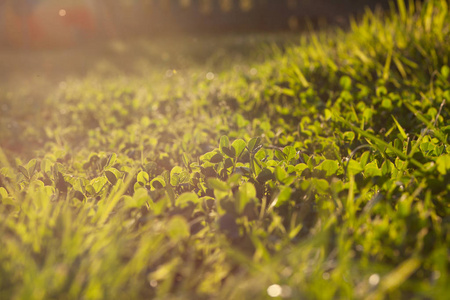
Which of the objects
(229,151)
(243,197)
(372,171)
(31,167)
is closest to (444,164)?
(372,171)

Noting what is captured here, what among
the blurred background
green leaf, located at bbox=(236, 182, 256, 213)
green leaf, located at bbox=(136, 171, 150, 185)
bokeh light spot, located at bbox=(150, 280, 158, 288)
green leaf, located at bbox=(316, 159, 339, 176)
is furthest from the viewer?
the blurred background

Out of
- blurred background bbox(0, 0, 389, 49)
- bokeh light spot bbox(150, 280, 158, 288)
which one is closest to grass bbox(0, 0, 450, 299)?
bokeh light spot bbox(150, 280, 158, 288)

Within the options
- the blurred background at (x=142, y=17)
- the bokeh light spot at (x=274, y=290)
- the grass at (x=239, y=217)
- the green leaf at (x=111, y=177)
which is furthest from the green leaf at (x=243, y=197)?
the blurred background at (x=142, y=17)

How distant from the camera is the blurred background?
12.2 meters

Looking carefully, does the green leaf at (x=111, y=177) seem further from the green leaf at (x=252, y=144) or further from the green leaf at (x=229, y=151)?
the green leaf at (x=252, y=144)

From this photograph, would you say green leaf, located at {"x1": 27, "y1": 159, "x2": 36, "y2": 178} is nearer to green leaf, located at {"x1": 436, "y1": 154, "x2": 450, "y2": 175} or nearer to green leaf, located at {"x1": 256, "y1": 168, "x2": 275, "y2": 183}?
green leaf, located at {"x1": 256, "y1": 168, "x2": 275, "y2": 183}

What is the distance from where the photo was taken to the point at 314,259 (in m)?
1.05

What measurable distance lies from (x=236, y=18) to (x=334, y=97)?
1048cm

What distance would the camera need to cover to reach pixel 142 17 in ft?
42.5

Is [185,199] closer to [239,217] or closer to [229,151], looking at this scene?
[239,217]

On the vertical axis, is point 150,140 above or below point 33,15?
below

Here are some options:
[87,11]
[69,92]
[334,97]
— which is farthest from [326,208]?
[87,11]

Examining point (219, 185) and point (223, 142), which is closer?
point (219, 185)

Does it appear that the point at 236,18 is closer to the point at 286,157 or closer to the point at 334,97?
the point at 334,97
